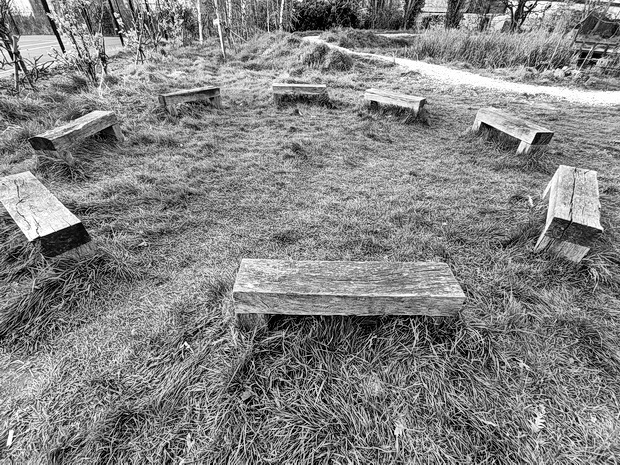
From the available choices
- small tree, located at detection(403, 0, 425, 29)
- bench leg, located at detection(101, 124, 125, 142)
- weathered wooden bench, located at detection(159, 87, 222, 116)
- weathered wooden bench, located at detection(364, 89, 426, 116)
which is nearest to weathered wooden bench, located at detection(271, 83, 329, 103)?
weathered wooden bench, located at detection(364, 89, 426, 116)

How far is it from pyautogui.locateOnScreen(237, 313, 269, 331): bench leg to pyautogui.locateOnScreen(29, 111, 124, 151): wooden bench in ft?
10.5

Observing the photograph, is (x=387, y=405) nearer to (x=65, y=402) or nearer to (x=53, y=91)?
(x=65, y=402)

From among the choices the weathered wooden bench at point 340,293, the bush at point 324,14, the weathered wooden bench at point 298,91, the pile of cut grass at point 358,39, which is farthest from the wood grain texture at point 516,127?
the bush at point 324,14

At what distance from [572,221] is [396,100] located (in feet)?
13.5

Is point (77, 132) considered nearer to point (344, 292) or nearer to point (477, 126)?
point (344, 292)

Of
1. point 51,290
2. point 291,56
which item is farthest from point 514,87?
point 51,290

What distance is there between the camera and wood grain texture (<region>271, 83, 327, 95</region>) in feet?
19.3

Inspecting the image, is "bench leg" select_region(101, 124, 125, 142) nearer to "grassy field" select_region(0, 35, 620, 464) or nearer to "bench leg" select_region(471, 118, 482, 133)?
"grassy field" select_region(0, 35, 620, 464)

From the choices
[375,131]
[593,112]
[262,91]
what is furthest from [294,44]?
[593,112]

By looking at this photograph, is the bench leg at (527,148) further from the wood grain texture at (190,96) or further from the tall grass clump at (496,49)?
the tall grass clump at (496,49)

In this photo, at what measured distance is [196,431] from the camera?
4.25 feet

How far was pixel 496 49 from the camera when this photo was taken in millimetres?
10203

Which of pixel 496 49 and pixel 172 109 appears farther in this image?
pixel 496 49

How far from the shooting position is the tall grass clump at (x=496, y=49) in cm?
945
